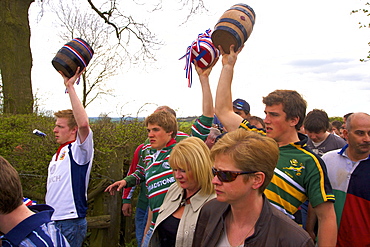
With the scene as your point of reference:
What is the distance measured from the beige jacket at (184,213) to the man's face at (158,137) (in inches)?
25.1

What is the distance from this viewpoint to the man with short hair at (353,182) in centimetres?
276

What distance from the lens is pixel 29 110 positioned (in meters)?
8.40

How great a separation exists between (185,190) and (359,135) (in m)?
1.58

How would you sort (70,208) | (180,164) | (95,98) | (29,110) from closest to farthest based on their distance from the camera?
1. (180,164)
2. (70,208)
3. (29,110)
4. (95,98)

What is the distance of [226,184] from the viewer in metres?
1.98

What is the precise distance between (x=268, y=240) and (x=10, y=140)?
15.8 feet

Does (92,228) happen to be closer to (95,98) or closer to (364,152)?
(364,152)

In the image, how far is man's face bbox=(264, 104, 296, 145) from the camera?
102 inches

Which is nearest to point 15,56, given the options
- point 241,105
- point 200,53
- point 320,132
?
point 241,105

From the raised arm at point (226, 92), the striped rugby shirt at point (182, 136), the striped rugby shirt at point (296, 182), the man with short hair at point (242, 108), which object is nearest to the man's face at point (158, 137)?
the striped rugby shirt at point (182, 136)

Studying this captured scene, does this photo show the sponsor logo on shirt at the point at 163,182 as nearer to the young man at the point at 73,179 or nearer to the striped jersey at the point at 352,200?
the young man at the point at 73,179

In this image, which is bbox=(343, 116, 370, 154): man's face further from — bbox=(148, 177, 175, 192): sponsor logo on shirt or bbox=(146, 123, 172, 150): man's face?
bbox=(146, 123, 172, 150): man's face

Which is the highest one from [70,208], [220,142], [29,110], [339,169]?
[29,110]

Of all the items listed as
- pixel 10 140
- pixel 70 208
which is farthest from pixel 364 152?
pixel 10 140
